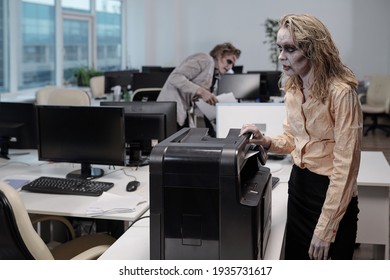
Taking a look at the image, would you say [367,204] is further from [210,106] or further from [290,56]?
[210,106]

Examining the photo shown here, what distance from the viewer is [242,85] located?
561 cm

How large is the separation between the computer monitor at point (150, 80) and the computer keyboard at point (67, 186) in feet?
10.9

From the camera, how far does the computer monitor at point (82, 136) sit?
8.72 ft

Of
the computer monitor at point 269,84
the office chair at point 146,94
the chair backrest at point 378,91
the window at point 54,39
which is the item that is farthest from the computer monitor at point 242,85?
the chair backrest at point 378,91

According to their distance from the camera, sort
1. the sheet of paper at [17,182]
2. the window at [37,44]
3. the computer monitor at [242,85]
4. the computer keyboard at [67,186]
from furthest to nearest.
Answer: the window at [37,44], the computer monitor at [242,85], the sheet of paper at [17,182], the computer keyboard at [67,186]

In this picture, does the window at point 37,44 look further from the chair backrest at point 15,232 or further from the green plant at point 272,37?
the chair backrest at point 15,232

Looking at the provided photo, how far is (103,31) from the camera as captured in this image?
8.50m

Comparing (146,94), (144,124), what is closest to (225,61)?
(146,94)

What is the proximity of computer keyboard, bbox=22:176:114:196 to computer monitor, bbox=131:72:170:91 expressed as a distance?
10.9 ft
